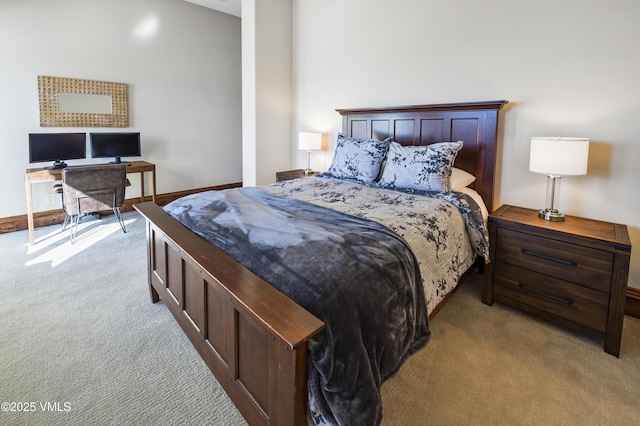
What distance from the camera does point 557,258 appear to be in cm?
209

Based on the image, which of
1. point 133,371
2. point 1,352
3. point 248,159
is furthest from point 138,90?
point 133,371

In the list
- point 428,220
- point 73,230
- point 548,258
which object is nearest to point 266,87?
point 73,230

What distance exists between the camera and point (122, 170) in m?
3.66

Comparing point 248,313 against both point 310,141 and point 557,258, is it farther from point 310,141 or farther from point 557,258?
point 310,141

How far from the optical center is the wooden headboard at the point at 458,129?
8.97 feet

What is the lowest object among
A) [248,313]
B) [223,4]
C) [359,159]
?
[248,313]

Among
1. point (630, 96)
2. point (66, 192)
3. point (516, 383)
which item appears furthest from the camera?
point (66, 192)

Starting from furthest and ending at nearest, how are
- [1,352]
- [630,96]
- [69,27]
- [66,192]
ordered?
1. [69,27]
2. [66,192]
3. [630,96]
4. [1,352]

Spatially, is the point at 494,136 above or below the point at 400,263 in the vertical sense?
above

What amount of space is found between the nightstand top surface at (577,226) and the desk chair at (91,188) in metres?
3.67

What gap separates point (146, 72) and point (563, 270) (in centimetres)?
522

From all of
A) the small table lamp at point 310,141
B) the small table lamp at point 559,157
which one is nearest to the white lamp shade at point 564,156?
the small table lamp at point 559,157

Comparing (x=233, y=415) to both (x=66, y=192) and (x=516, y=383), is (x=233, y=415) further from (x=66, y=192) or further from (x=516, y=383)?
(x=66, y=192)

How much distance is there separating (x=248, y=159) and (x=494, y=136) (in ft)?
9.48
